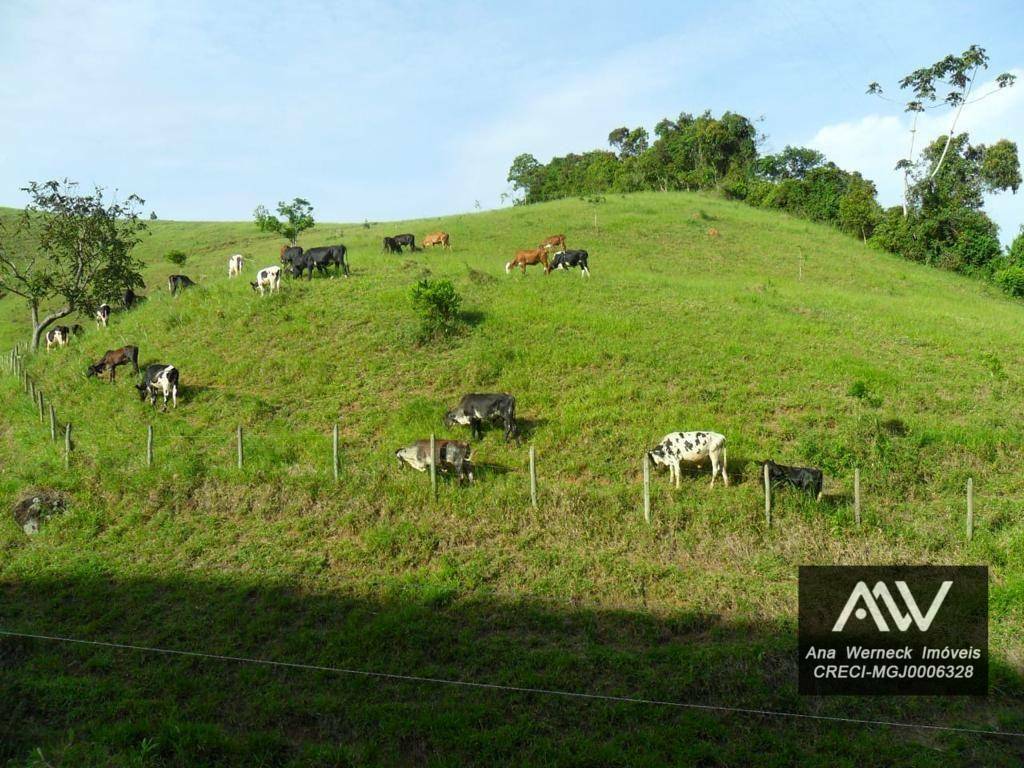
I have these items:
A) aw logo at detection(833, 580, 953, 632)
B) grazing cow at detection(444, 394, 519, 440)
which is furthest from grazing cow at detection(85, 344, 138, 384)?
aw logo at detection(833, 580, 953, 632)

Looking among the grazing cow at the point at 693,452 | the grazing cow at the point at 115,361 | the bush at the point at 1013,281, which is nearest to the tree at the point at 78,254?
the grazing cow at the point at 115,361

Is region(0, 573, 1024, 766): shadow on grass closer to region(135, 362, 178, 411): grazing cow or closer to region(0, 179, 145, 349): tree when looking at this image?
region(135, 362, 178, 411): grazing cow

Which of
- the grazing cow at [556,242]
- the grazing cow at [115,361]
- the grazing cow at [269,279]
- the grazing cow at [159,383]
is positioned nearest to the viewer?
the grazing cow at [159,383]

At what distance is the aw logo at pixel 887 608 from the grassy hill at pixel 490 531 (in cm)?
79

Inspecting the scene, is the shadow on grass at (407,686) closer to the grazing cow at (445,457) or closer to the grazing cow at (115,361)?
the grazing cow at (445,457)

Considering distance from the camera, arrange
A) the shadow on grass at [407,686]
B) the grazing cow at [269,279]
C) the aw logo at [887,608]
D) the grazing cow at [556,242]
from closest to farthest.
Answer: the shadow on grass at [407,686]
the aw logo at [887,608]
the grazing cow at [269,279]
the grazing cow at [556,242]

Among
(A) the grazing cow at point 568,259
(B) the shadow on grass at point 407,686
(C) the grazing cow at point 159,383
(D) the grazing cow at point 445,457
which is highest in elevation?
(A) the grazing cow at point 568,259

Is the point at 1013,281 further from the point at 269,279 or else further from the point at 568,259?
the point at 269,279

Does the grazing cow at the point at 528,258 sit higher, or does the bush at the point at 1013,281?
the grazing cow at the point at 528,258

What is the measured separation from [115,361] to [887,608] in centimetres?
2228

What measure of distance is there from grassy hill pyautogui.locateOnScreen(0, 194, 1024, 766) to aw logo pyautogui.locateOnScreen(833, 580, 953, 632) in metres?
0.79

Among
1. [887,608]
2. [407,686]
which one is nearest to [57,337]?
[407,686]

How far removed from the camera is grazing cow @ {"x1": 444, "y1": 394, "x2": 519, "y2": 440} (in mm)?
16234

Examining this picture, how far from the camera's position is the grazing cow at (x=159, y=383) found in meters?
19.3
